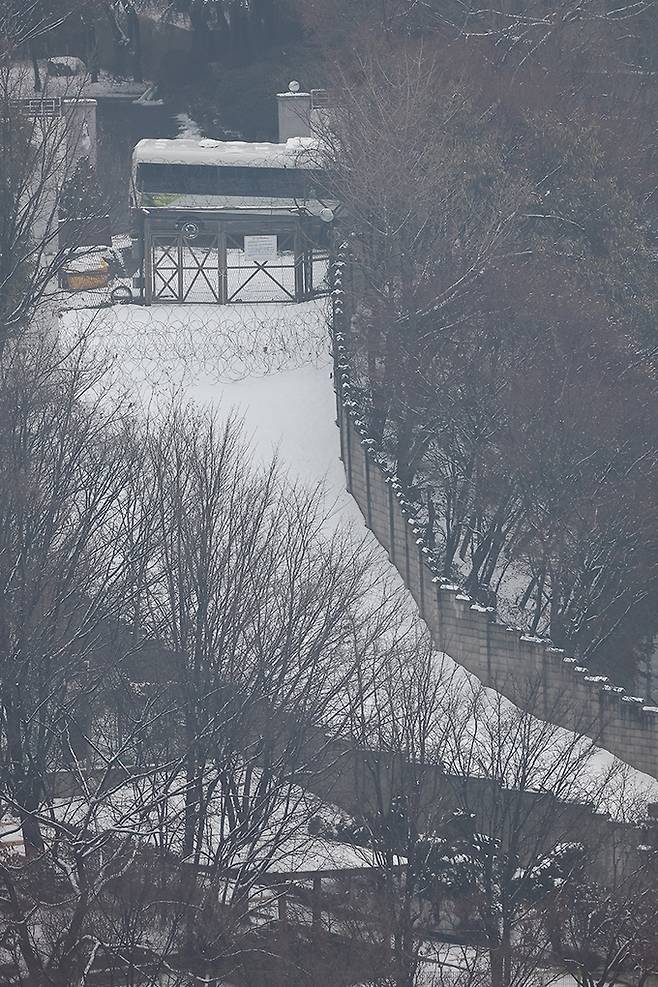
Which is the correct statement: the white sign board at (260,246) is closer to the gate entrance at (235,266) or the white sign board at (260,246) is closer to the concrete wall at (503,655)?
the gate entrance at (235,266)

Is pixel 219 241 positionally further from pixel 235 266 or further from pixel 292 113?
pixel 292 113

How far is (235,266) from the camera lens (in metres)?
42.6

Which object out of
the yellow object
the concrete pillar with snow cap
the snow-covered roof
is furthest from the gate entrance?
the concrete pillar with snow cap

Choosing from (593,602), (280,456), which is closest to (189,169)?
(280,456)

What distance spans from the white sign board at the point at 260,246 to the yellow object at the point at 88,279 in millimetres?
3166

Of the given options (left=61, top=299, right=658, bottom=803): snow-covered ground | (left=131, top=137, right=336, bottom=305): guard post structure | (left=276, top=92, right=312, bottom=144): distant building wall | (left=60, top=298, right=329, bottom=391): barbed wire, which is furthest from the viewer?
(left=276, top=92, right=312, bottom=144): distant building wall

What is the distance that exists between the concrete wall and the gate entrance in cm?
831

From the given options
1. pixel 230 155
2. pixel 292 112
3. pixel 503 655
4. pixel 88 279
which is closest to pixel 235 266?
pixel 230 155

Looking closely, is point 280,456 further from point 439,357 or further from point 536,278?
point 536,278

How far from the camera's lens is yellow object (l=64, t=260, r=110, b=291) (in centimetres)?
4234

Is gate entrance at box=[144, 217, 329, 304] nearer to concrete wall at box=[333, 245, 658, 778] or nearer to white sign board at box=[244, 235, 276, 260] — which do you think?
white sign board at box=[244, 235, 276, 260]

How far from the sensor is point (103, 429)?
2947 centimetres

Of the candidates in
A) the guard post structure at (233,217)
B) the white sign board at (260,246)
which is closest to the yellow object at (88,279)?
the guard post structure at (233,217)

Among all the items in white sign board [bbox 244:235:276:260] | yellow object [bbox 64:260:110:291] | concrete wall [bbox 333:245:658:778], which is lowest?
concrete wall [bbox 333:245:658:778]
